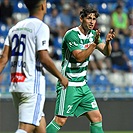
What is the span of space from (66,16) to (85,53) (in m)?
6.69

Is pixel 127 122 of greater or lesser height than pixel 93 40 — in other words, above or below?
below

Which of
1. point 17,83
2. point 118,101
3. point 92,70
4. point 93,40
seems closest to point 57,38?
point 92,70

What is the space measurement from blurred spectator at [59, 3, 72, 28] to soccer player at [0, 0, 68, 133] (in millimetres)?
7714

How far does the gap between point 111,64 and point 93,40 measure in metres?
5.33

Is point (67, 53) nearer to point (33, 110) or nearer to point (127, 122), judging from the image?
point (33, 110)

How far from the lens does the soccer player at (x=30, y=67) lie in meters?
5.71

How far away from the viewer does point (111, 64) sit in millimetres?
12805

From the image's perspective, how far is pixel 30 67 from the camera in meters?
5.73

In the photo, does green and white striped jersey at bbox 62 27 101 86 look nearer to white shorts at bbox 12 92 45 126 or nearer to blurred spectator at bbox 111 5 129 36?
white shorts at bbox 12 92 45 126

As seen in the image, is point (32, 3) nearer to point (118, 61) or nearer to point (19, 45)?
point (19, 45)

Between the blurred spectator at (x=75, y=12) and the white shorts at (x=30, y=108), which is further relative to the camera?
the blurred spectator at (x=75, y=12)

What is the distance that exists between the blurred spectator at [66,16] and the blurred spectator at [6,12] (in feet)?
4.03

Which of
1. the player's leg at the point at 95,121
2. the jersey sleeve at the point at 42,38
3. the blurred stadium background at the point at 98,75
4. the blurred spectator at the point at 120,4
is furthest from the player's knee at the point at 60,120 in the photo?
the blurred spectator at the point at 120,4

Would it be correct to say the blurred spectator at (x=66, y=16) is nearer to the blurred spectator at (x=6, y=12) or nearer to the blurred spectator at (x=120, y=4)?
the blurred spectator at (x=120, y=4)
